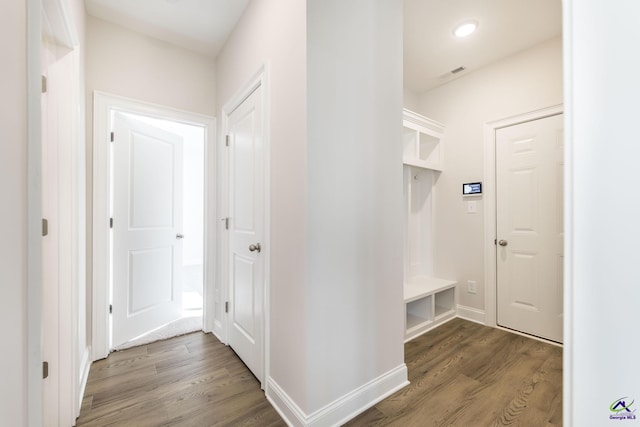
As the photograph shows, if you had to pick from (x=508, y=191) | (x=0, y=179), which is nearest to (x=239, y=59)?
(x=0, y=179)

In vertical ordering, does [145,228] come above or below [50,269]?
above

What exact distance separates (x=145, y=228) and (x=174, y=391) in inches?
58.5

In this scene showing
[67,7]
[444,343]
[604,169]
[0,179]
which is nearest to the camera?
[604,169]

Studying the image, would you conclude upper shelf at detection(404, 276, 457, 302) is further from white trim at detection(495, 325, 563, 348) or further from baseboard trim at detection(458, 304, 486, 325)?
white trim at detection(495, 325, 563, 348)

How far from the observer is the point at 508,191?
8.74ft

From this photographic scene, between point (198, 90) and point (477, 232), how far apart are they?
3.29 meters

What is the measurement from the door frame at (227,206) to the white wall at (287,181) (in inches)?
1.8

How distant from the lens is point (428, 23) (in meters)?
2.22

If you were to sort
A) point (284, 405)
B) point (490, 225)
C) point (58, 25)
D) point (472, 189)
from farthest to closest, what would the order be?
point (472, 189) → point (490, 225) → point (284, 405) → point (58, 25)

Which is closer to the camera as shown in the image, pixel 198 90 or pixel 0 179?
pixel 0 179

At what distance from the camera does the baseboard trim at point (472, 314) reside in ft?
9.22

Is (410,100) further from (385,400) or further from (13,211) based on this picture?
(13,211)

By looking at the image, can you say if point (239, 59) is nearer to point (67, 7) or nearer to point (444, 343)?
point (67, 7)

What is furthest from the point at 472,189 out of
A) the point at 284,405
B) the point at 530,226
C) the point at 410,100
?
the point at 284,405
